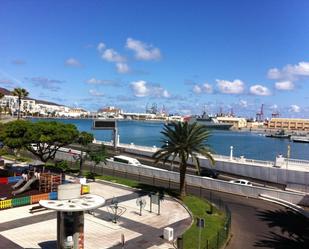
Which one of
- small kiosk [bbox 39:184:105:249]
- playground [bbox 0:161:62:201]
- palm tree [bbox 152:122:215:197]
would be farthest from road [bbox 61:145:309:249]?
playground [bbox 0:161:62:201]

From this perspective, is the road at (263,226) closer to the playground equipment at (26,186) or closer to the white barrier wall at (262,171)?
the white barrier wall at (262,171)

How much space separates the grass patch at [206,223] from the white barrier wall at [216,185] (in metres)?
6.04

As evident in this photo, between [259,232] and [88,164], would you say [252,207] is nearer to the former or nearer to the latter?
[259,232]

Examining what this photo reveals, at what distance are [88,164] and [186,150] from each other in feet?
79.6

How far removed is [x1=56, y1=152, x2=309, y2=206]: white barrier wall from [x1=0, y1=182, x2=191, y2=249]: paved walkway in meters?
9.59

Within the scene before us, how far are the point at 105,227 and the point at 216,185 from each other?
18370 mm

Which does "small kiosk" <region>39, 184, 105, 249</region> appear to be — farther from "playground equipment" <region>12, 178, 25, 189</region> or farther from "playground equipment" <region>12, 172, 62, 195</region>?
"playground equipment" <region>12, 178, 25, 189</region>

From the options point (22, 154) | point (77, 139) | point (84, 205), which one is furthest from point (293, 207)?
point (22, 154)

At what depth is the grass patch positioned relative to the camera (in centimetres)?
2223

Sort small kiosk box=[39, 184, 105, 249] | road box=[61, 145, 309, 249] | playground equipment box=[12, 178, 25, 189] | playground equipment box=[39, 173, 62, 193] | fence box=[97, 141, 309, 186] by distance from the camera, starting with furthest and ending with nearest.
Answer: fence box=[97, 141, 309, 186] < playground equipment box=[12, 178, 25, 189] < playground equipment box=[39, 173, 62, 193] < road box=[61, 145, 309, 249] < small kiosk box=[39, 184, 105, 249]

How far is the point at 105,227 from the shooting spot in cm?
2461

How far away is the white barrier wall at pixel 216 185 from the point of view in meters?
34.6

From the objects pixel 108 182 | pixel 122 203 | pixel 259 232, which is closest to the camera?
pixel 259 232

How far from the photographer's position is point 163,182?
141ft
